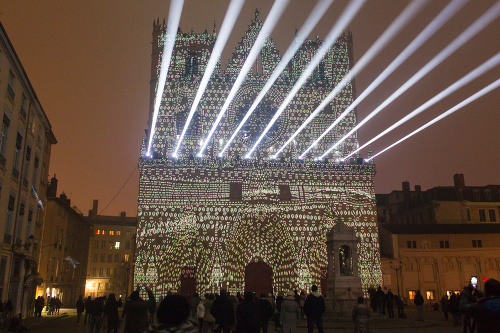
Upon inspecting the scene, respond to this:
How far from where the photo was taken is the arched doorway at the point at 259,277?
27.8 meters

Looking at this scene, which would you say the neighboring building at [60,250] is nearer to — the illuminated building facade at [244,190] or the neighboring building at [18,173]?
the neighboring building at [18,173]

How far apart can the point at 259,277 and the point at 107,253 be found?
→ 4816cm

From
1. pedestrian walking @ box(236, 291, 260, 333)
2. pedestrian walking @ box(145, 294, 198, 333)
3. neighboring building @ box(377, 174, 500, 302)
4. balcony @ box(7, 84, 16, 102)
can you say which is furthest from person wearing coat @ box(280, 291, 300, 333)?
neighboring building @ box(377, 174, 500, 302)

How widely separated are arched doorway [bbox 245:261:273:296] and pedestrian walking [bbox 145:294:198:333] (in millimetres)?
24216

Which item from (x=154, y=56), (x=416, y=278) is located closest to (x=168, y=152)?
(x=154, y=56)

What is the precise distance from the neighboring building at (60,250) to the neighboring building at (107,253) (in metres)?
24.9

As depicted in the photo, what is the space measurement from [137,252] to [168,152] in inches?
247

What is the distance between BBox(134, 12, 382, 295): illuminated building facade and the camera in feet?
90.1

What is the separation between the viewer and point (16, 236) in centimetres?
2039

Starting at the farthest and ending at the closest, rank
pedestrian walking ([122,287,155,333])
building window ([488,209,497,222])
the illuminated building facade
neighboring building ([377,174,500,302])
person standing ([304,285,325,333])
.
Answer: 1. building window ([488,209,497,222])
2. neighboring building ([377,174,500,302])
3. the illuminated building facade
4. person standing ([304,285,325,333])
5. pedestrian walking ([122,287,155,333])

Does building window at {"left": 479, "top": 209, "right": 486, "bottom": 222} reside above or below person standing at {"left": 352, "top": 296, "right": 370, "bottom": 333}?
above

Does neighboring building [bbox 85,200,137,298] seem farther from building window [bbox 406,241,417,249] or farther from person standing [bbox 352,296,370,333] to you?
person standing [bbox 352,296,370,333]

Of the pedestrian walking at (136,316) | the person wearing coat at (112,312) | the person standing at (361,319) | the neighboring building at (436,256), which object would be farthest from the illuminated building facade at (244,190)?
the pedestrian walking at (136,316)

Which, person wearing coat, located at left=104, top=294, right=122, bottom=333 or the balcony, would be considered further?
the balcony
